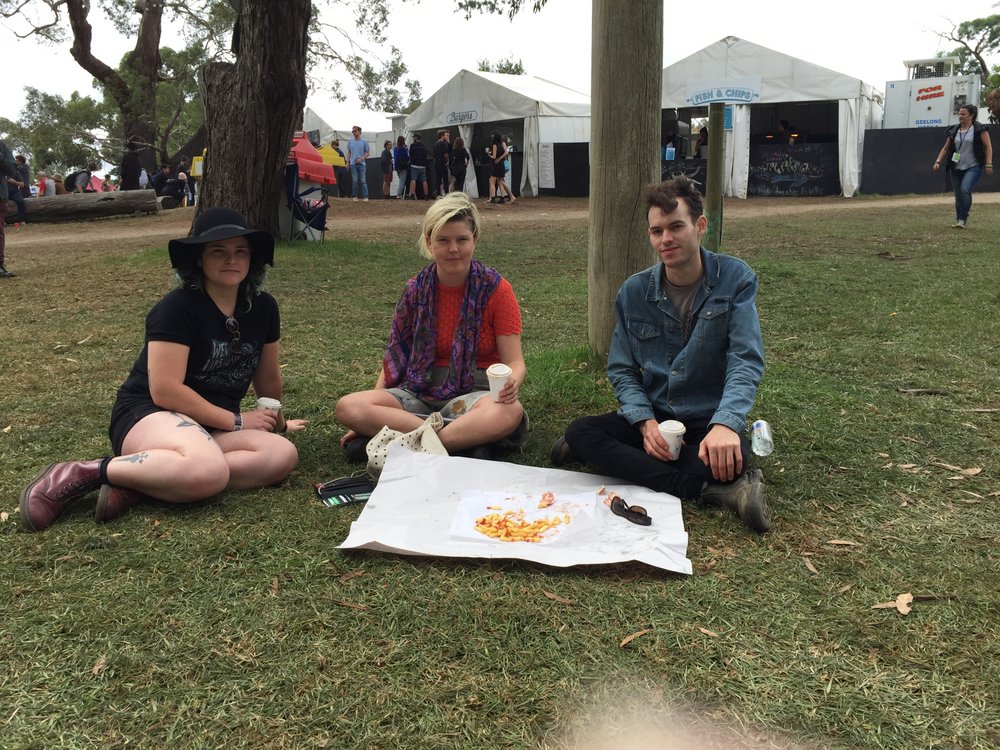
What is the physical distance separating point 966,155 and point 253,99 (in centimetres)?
925

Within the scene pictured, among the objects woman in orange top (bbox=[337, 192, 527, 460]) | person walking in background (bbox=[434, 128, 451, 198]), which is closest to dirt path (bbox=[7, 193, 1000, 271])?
person walking in background (bbox=[434, 128, 451, 198])

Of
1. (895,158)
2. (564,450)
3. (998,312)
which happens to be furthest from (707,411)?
(895,158)

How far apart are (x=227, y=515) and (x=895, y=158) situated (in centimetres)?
2171

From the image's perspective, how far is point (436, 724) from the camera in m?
1.73

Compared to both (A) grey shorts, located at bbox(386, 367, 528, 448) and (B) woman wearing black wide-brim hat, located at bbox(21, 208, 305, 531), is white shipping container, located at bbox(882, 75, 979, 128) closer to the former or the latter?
(A) grey shorts, located at bbox(386, 367, 528, 448)

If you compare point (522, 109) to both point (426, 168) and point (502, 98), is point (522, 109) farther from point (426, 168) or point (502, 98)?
point (426, 168)

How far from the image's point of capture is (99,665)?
6.40 ft

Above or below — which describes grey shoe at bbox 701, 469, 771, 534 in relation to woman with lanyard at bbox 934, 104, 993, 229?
below

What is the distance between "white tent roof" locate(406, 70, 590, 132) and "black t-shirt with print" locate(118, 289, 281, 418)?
19.6m

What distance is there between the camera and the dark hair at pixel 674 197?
9.35ft

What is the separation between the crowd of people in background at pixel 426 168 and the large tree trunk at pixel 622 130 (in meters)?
15.0

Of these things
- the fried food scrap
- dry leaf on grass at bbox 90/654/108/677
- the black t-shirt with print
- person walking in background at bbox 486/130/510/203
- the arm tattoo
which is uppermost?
person walking in background at bbox 486/130/510/203

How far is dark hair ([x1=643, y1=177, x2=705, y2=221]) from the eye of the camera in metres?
2.85

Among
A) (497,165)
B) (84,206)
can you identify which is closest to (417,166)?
(497,165)
